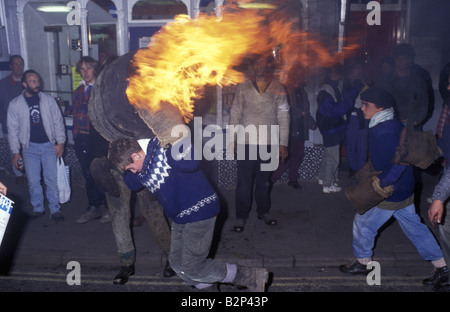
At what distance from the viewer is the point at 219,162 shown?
27.2ft

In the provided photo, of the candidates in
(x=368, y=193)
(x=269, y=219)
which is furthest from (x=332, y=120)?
(x=368, y=193)

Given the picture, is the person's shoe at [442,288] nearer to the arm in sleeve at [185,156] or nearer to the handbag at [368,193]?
the handbag at [368,193]

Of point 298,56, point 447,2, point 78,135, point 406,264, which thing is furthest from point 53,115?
point 447,2

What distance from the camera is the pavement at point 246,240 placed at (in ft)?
17.6

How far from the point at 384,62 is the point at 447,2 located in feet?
8.02

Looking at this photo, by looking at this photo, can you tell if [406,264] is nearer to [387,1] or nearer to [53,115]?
[53,115]

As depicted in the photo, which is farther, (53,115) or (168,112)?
(53,115)

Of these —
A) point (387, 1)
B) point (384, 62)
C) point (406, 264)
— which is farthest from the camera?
point (387, 1)

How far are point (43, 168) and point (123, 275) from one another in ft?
9.38

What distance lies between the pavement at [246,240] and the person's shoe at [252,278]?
1090 mm

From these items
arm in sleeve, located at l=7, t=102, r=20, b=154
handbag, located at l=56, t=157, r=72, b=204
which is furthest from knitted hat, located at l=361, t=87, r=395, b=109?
arm in sleeve, located at l=7, t=102, r=20, b=154

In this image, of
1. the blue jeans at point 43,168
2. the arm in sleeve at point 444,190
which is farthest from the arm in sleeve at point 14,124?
the arm in sleeve at point 444,190

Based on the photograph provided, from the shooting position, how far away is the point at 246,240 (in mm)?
5906

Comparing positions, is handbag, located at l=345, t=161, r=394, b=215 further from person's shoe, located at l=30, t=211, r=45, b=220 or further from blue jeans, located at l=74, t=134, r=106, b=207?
person's shoe, located at l=30, t=211, r=45, b=220
